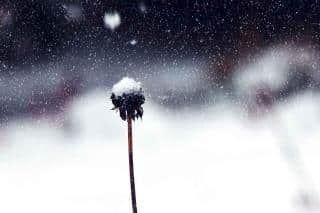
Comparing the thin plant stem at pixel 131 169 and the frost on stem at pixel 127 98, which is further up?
the frost on stem at pixel 127 98

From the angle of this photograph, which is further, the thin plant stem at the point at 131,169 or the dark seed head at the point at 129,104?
the dark seed head at the point at 129,104

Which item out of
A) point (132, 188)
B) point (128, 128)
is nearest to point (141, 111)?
point (128, 128)

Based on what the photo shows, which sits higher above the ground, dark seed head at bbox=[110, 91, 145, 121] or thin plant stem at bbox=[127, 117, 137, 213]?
dark seed head at bbox=[110, 91, 145, 121]

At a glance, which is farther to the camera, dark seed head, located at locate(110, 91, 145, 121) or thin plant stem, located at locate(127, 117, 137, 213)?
dark seed head, located at locate(110, 91, 145, 121)

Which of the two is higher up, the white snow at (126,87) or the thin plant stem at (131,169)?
the white snow at (126,87)

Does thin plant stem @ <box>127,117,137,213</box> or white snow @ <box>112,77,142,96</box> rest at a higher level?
white snow @ <box>112,77,142,96</box>
